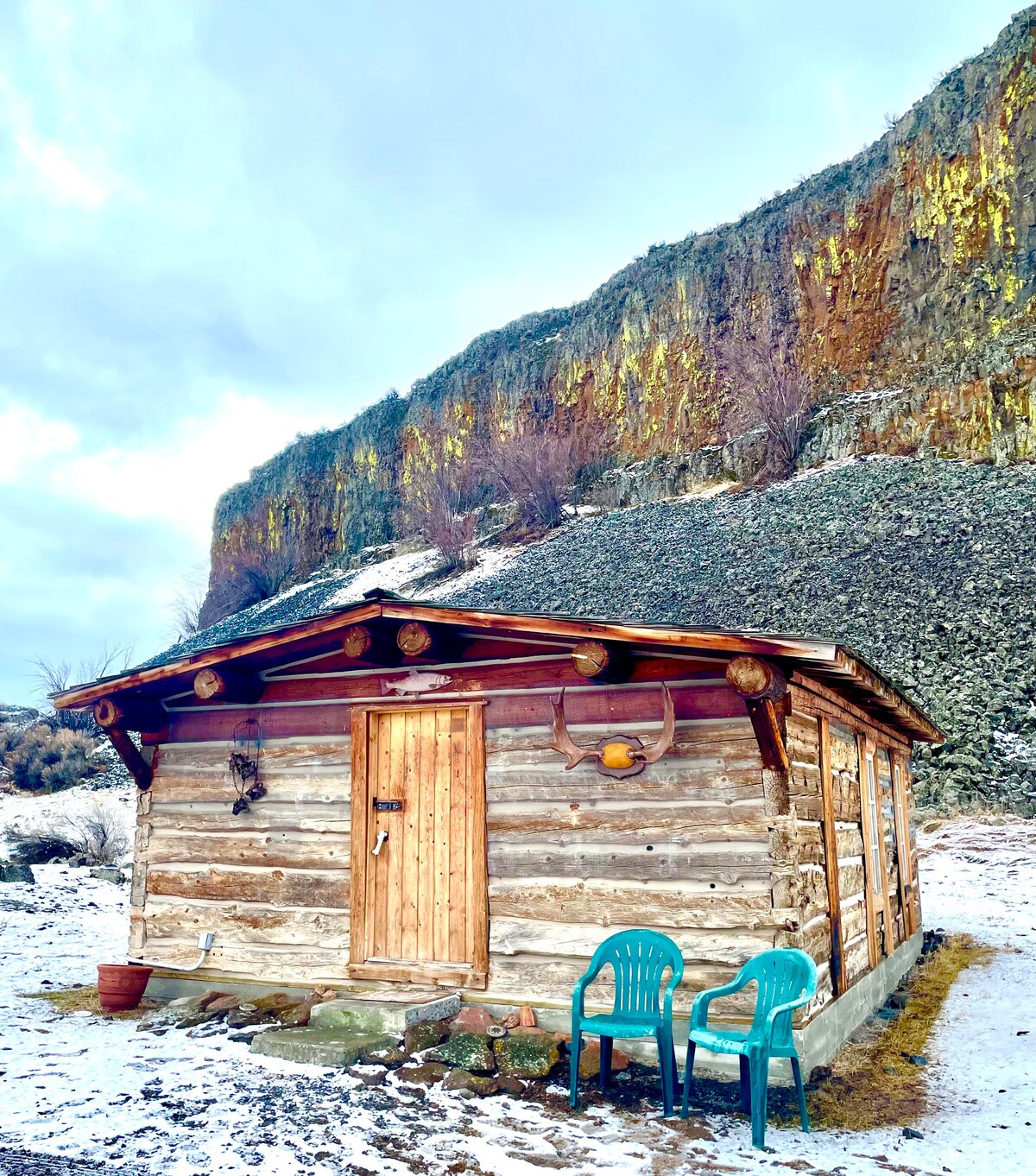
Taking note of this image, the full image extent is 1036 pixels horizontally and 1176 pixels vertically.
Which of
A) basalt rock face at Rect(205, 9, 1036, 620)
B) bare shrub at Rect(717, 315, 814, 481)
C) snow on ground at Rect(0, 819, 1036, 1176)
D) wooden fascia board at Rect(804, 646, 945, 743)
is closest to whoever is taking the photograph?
snow on ground at Rect(0, 819, 1036, 1176)

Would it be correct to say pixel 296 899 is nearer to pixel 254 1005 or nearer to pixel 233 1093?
pixel 254 1005

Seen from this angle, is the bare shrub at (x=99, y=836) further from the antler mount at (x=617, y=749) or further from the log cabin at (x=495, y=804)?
the antler mount at (x=617, y=749)

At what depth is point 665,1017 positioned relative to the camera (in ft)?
17.2

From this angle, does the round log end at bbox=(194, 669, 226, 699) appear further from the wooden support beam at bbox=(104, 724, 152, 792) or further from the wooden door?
the wooden door

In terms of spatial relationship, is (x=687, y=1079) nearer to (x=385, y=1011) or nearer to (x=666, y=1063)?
(x=666, y=1063)

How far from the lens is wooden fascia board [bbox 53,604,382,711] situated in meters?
6.82

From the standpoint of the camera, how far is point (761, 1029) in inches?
194

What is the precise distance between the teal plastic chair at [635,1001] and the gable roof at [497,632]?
184 centimetres

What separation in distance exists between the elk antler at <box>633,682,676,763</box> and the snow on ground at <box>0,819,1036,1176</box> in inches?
81.6

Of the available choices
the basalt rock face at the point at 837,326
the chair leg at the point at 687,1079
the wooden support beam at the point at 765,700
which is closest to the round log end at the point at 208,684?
the wooden support beam at the point at 765,700

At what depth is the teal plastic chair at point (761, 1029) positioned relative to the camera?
487cm

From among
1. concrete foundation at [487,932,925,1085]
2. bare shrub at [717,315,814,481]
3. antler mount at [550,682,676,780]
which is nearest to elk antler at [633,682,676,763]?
antler mount at [550,682,676,780]

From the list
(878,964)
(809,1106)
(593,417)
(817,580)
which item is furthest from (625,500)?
(809,1106)

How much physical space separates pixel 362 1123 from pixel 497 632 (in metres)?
3.19
